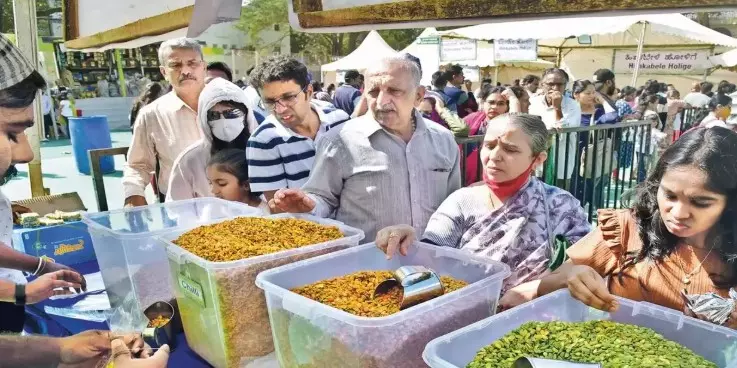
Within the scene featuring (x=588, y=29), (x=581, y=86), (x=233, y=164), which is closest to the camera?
(x=233, y=164)

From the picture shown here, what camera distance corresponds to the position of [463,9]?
0.94m

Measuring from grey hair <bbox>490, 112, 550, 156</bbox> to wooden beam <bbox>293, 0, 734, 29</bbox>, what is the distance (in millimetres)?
700

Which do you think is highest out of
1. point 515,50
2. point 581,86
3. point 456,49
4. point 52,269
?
point 456,49

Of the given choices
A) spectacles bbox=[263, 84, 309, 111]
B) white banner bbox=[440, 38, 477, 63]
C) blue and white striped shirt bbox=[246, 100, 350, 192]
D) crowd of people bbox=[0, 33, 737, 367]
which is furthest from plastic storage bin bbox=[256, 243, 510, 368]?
white banner bbox=[440, 38, 477, 63]

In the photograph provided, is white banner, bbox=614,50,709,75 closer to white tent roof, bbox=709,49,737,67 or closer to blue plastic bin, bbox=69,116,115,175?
white tent roof, bbox=709,49,737,67

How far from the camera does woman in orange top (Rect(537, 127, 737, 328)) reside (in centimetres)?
111

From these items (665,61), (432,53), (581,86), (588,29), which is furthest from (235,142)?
(665,61)

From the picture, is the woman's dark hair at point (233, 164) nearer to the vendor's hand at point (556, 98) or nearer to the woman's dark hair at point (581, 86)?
the vendor's hand at point (556, 98)

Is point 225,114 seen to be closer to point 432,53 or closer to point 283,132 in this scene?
point 283,132

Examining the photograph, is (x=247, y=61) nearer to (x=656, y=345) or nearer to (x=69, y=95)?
(x=69, y=95)

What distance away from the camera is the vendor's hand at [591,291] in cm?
96

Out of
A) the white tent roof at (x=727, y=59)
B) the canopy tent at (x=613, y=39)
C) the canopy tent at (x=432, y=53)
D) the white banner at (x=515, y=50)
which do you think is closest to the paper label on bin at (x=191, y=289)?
the canopy tent at (x=613, y=39)

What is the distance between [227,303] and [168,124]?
5.71 ft

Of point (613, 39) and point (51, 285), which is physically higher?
point (613, 39)
